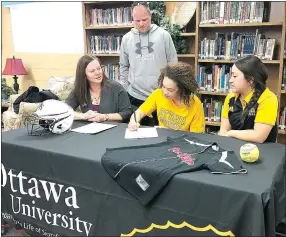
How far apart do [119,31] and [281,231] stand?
279cm

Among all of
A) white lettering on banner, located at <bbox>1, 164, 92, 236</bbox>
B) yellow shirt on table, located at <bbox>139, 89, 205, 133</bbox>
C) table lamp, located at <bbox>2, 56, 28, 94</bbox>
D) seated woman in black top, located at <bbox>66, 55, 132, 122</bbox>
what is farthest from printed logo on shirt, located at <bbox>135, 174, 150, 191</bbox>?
table lamp, located at <bbox>2, 56, 28, 94</bbox>

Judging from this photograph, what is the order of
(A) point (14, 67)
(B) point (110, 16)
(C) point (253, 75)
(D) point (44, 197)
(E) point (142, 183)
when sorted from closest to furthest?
(E) point (142, 183) → (D) point (44, 197) → (C) point (253, 75) → (B) point (110, 16) → (A) point (14, 67)

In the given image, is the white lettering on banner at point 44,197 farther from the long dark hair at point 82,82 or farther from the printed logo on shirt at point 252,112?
the printed logo on shirt at point 252,112

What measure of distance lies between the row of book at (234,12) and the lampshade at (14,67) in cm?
258

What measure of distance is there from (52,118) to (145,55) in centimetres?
122

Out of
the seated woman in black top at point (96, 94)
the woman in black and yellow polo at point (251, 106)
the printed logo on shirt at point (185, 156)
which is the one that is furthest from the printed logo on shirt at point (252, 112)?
Answer: the seated woman in black top at point (96, 94)

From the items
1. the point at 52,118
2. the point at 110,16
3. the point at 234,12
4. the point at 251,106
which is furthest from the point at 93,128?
the point at 110,16

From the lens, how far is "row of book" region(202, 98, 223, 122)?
10.5 feet

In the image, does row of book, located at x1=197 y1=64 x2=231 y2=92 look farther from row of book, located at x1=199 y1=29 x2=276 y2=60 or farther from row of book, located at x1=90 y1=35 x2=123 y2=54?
row of book, located at x1=90 y1=35 x2=123 y2=54

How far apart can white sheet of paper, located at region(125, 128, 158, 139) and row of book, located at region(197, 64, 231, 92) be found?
154 centimetres

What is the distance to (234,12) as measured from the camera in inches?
114

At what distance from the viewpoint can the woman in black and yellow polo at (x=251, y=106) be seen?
5.27 feet

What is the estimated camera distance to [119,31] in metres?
3.70

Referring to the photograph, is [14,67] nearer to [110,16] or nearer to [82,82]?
[110,16]
